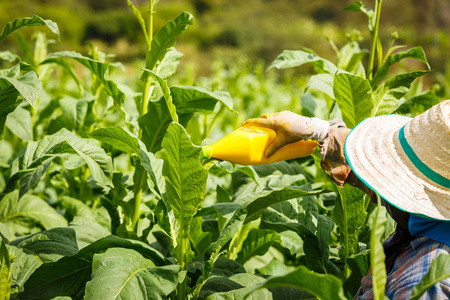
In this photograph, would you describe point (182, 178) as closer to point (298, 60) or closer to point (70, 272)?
point (70, 272)

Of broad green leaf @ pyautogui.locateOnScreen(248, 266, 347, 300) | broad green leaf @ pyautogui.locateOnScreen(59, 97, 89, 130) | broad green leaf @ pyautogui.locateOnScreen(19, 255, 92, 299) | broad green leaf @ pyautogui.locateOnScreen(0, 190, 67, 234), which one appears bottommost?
broad green leaf @ pyautogui.locateOnScreen(0, 190, 67, 234)

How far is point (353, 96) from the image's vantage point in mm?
1530

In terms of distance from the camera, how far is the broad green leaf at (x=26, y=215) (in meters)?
2.07

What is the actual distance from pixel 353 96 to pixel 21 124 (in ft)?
5.32

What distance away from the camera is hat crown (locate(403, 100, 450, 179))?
1136 mm

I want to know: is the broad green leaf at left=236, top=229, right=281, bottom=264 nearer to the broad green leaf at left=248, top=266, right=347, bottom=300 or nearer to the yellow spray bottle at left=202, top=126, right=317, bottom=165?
the yellow spray bottle at left=202, top=126, right=317, bottom=165

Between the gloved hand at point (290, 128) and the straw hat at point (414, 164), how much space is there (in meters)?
0.13

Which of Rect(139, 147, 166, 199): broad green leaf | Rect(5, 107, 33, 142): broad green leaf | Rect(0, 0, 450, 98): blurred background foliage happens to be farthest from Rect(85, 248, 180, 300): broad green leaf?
Rect(0, 0, 450, 98): blurred background foliage

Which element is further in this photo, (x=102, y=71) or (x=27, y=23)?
(x=102, y=71)

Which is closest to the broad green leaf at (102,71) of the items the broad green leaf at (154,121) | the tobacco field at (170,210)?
the tobacco field at (170,210)

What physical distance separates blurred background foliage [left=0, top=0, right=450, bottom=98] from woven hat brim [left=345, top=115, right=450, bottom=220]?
10972 mm

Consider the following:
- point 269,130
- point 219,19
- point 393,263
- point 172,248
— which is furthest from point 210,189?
point 219,19

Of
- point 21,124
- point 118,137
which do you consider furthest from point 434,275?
point 21,124

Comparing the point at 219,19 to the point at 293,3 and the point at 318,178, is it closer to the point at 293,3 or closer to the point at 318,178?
the point at 293,3
